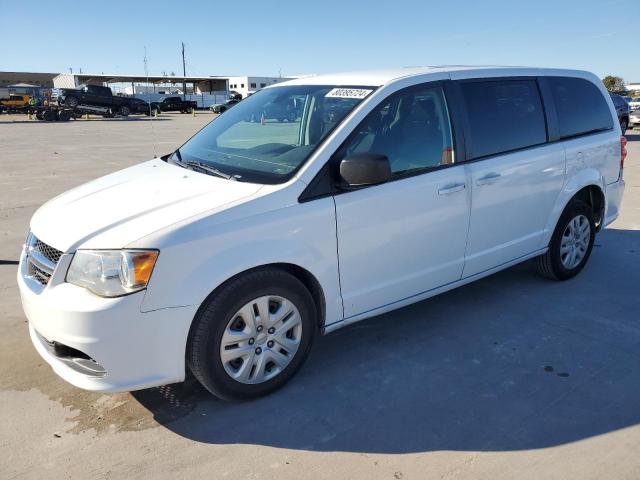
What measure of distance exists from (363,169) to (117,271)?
4.54ft

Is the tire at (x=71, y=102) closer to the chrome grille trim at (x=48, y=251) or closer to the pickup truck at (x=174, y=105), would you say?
the pickup truck at (x=174, y=105)

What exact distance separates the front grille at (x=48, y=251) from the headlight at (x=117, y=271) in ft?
0.89

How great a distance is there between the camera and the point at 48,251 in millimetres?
2863

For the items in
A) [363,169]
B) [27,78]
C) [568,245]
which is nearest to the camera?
[363,169]

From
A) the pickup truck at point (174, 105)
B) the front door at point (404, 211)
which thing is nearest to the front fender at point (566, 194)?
the front door at point (404, 211)

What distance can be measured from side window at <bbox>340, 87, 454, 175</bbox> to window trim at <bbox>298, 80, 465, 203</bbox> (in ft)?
0.05

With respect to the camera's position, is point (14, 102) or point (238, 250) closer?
point (238, 250)

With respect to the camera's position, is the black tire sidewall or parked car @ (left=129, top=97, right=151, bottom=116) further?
parked car @ (left=129, top=97, right=151, bottom=116)

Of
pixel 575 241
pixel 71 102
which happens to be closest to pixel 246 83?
pixel 71 102

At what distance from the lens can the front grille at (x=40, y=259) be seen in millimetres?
2783

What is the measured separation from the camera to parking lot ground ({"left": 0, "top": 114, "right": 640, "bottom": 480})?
8.39ft

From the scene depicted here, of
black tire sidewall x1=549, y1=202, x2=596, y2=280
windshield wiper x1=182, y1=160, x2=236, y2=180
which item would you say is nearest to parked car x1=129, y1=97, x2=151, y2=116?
windshield wiper x1=182, y1=160, x2=236, y2=180

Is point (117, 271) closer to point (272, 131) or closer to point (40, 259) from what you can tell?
point (40, 259)

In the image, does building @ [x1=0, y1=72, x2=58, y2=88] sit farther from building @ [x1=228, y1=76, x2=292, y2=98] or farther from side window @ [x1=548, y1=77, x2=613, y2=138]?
side window @ [x1=548, y1=77, x2=613, y2=138]
